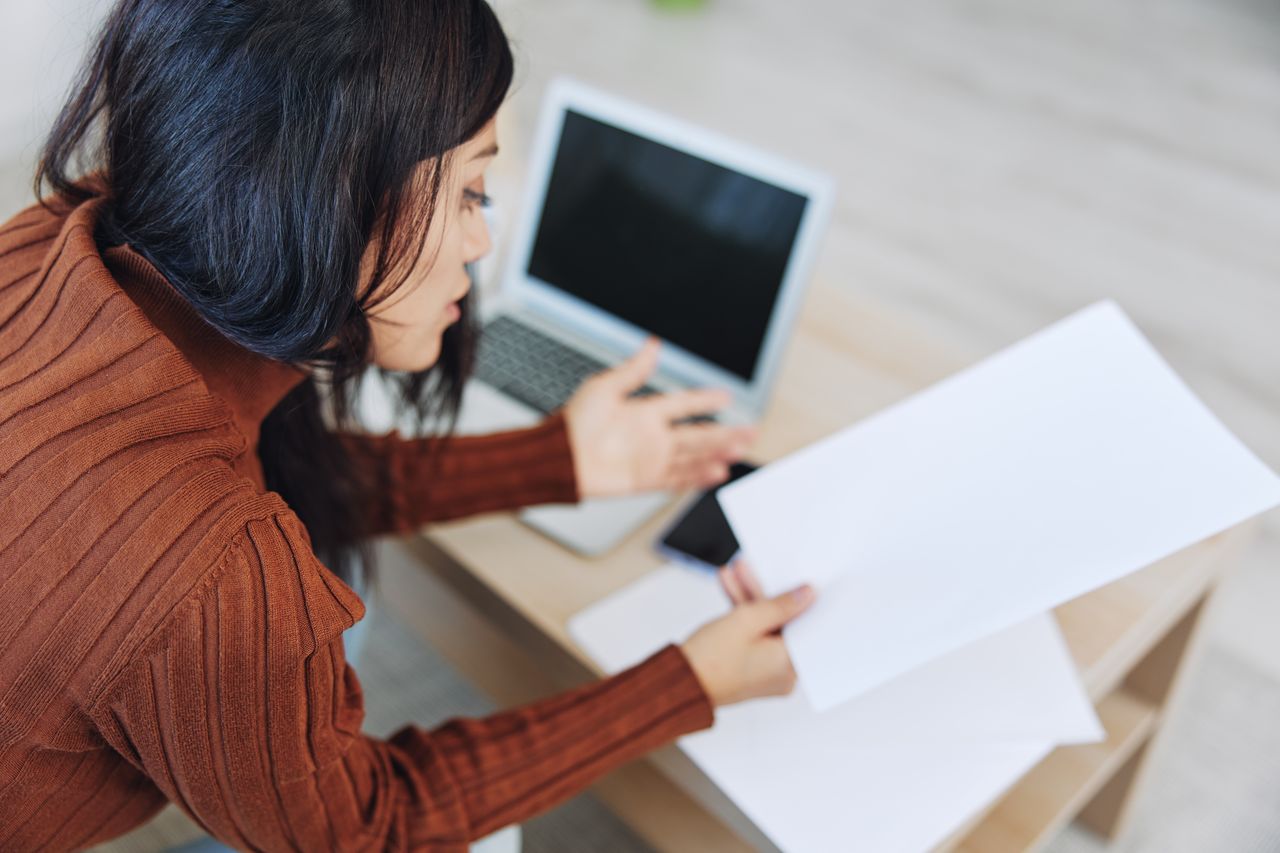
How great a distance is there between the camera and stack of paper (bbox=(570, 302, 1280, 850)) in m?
0.78

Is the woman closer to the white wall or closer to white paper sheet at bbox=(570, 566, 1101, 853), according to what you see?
white paper sheet at bbox=(570, 566, 1101, 853)

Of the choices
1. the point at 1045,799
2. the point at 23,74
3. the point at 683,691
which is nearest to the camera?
the point at 683,691

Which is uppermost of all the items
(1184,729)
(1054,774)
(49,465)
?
(49,465)

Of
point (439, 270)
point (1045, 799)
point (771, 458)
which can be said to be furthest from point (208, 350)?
point (1045, 799)

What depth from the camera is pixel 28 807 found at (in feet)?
2.39

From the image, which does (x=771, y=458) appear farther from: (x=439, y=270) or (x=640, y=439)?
(x=439, y=270)

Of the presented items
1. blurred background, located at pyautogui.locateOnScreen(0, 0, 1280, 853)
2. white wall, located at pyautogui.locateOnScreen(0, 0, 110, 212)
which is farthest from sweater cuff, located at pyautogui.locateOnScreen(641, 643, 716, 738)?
white wall, located at pyautogui.locateOnScreen(0, 0, 110, 212)

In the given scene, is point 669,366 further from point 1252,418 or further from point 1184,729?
point 1252,418

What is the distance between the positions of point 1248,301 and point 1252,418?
0.43 meters

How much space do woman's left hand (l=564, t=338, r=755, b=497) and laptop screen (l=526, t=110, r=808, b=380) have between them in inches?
3.4

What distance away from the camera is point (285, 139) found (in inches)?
25.4

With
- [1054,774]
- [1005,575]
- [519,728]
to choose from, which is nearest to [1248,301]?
[1054,774]

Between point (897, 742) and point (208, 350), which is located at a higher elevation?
point (208, 350)

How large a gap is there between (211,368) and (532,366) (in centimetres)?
57
